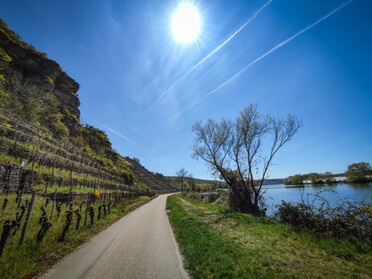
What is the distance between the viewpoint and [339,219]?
706 cm

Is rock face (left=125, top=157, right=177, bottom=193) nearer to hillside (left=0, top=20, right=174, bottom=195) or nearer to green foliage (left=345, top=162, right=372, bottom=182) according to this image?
hillside (left=0, top=20, right=174, bottom=195)

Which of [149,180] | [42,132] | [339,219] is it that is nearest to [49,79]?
[42,132]

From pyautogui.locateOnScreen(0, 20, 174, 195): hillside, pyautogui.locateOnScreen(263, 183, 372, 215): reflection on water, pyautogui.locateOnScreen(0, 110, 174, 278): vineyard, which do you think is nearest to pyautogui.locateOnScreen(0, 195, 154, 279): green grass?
pyautogui.locateOnScreen(0, 110, 174, 278): vineyard

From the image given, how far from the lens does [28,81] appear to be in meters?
37.1

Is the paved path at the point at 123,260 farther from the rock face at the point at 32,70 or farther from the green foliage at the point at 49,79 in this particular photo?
the green foliage at the point at 49,79

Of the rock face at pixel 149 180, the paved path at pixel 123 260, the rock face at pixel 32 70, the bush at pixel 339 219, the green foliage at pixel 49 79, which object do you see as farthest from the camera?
the rock face at pixel 149 180

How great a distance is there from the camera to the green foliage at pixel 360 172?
42125mm

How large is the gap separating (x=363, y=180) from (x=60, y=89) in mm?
94489

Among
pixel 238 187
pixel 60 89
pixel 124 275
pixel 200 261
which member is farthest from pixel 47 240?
pixel 60 89

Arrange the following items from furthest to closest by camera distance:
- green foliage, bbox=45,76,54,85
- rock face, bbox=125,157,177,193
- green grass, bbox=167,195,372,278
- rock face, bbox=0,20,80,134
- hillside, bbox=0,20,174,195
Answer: rock face, bbox=125,157,177,193
green foliage, bbox=45,76,54,85
rock face, bbox=0,20,80,134
hillside, bbox=0,20,174,195
green grass, bbox=167,195,372,278

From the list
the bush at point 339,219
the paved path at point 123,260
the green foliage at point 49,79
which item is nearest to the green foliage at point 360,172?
the bush at point 339,219

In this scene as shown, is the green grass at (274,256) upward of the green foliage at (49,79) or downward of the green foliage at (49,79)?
downward

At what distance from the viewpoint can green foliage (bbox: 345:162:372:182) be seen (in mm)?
42125

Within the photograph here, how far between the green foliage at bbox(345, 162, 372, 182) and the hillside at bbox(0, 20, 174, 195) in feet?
196
